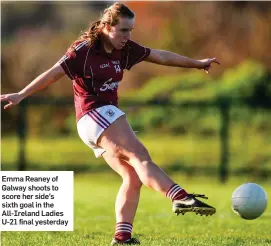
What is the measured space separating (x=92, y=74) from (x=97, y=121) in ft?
1.30

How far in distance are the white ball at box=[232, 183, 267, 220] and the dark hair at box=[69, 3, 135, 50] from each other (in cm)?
195

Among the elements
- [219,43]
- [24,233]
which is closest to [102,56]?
[24,233]

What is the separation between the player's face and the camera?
6297 mm

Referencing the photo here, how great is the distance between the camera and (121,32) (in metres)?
6.32

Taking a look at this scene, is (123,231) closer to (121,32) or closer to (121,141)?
(121,141)

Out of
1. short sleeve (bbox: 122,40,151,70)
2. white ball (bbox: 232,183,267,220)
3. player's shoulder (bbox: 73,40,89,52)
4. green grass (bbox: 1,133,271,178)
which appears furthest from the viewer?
green grass (bbox: 1,133,271,178)

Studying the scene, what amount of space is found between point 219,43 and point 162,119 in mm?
4043

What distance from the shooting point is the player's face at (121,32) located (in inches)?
248

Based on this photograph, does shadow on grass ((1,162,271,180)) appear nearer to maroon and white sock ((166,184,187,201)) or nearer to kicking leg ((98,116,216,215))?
kicking leg ((98,116,216,215))

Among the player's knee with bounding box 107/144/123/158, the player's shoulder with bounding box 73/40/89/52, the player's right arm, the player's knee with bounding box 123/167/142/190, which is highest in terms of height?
the player's shoulder with bounding box 73/40/89/52

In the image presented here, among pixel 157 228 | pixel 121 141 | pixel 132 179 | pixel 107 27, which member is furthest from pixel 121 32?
pixel 157 228

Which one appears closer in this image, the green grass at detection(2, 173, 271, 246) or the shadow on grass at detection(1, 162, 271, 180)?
the green grass at detection(2, 173, 271, 246)

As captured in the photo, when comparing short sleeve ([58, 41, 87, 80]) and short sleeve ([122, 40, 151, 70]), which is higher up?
short sleeve ([122, 40, 151, 70])

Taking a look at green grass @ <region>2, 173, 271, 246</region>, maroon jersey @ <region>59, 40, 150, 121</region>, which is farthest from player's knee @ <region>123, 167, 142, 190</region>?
maroon jersey @ <region>59, 40, 150, 121</region>
